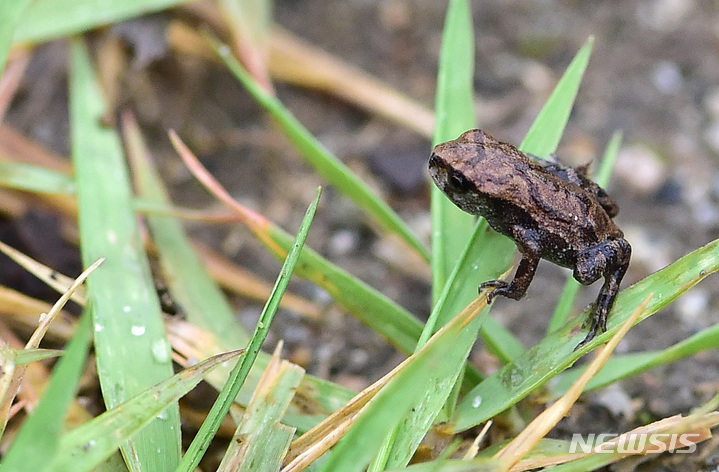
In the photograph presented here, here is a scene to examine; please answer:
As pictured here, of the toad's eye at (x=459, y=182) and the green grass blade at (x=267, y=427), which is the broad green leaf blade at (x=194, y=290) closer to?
the green grass blade at (x=267, y=427)

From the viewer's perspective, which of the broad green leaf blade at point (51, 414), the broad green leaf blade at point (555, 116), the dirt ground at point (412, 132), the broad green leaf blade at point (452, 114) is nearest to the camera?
the broad green leaf blade at point (51, 414)

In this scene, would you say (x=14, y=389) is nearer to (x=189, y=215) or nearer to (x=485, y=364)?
(x=189, y=215)

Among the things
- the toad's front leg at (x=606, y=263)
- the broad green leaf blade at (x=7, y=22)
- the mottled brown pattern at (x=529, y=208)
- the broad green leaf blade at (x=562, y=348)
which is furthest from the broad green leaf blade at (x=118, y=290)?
the toad's front leg at (x=606, y=263)

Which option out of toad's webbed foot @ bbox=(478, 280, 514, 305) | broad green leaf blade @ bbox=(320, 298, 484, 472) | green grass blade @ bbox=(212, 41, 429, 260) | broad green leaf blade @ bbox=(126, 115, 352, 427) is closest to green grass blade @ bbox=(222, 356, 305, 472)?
broad green leaf blade @ bbox=(126, 115, 352, 427)

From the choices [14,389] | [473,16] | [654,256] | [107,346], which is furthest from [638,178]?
[14,389]

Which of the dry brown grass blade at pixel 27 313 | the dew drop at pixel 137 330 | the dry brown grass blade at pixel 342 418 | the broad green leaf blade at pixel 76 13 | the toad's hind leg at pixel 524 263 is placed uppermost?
the broad green leaf blade at pixel 76 13

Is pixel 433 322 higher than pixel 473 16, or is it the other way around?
pixel 473 16
